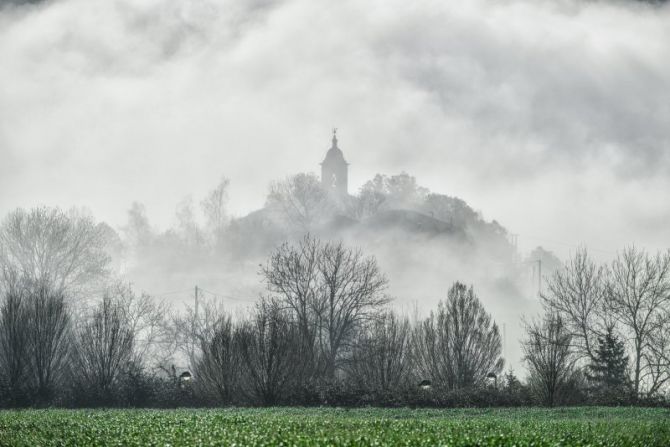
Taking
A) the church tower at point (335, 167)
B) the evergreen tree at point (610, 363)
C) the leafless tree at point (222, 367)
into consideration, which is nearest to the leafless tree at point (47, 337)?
the leafless tree at point (222, 367)

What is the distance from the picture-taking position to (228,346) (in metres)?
41.7

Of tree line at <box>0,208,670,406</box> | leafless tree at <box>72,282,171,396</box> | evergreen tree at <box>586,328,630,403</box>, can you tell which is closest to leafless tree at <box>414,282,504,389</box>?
tree line at <box>0,208,670,406</box>

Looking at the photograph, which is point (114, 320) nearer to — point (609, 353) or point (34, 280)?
point (34, 280)

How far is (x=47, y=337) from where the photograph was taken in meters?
43.9

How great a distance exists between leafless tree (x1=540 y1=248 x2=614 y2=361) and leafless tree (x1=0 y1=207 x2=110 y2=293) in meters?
30.7

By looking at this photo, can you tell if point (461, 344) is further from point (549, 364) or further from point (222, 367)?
point (222, 367)

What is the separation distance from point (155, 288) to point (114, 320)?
93.6ft

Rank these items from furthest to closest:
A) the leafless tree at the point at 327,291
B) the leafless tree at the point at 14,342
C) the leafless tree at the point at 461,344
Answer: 1. the leafless tree at the point at 327,291
2. the leafless tree at the point at 461,344
3. the leafless tree at the point at 14,342

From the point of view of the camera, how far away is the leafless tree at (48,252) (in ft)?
161

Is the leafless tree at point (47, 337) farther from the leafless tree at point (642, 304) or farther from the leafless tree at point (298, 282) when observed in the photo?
the leafless tree at point (642, 304)

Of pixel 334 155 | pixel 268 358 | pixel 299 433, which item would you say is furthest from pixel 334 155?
pixel 299 433

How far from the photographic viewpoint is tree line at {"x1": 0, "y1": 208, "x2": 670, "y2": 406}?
131 feet

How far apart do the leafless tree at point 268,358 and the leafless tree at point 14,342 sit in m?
12.5

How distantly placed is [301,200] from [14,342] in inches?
1104
